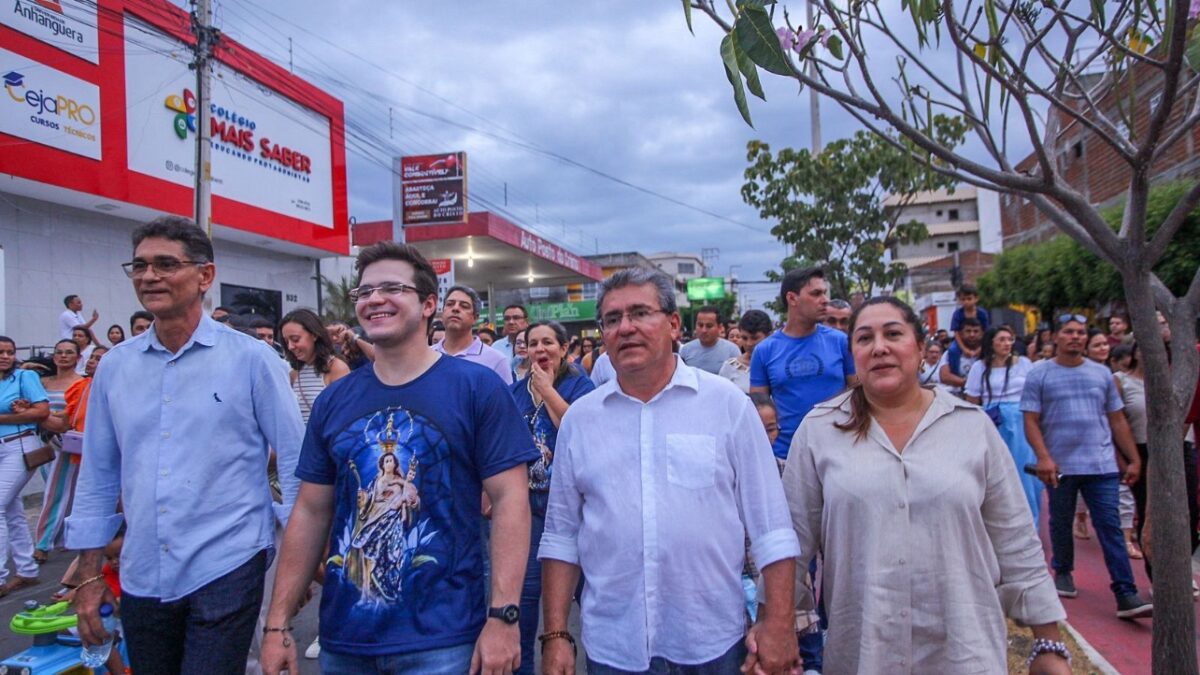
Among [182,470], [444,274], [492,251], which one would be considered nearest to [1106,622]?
[182,470]

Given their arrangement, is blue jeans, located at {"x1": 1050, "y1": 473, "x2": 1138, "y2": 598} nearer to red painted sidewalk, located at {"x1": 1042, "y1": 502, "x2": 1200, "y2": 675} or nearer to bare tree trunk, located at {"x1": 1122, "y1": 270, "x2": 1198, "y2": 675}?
red painted sidewalk, located at {"x1": 1042, "y1": 502, "x2": 1200, "y2": 675}

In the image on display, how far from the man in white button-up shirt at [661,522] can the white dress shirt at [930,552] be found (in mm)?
242

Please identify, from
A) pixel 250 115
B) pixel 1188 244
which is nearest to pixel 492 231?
pixel 250 115

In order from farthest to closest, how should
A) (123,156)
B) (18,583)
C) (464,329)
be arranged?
(123,156)
(18,583)
(464,329)

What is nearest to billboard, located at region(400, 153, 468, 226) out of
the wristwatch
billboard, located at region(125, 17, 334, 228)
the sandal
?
billboard, located at region(125, 17, 334, 228)

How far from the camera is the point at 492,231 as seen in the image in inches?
874

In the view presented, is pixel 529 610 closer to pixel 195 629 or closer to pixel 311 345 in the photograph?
pixel 195 629

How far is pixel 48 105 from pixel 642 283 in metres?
13.0

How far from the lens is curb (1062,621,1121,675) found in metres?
3.91

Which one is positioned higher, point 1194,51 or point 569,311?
point 569,311

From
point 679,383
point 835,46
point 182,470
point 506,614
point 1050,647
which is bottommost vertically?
point 1050,647

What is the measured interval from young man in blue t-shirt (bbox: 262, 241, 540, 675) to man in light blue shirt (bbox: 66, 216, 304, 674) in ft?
1.20

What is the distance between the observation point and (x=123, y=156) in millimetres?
13141

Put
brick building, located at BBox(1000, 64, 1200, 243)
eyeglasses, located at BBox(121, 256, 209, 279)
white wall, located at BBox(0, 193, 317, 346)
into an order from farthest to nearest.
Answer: brick building, located at BBox(1000, 64, 1200, 243), white wall, located at BBox(0, 193, 317, 346), eyeglasses, located at BBox(121, 256, 209, 279)
